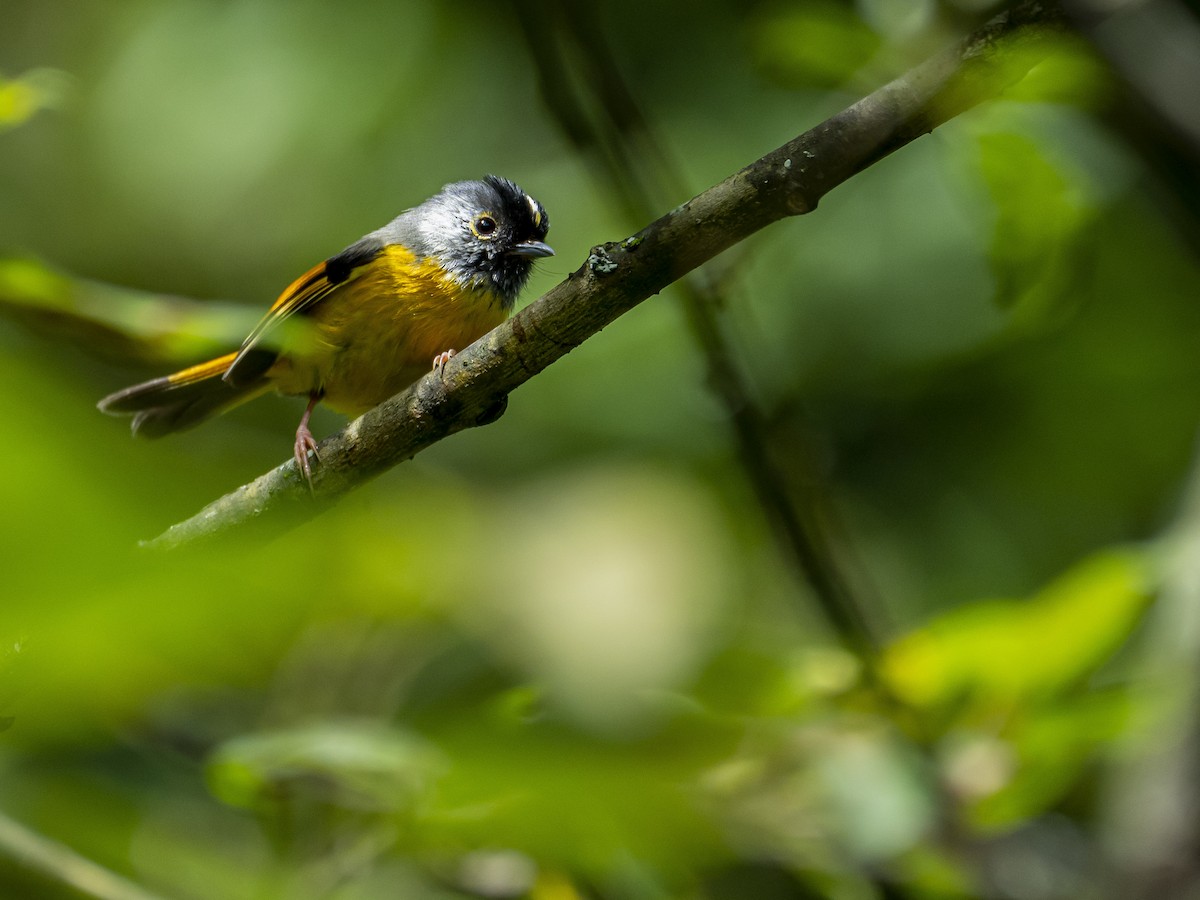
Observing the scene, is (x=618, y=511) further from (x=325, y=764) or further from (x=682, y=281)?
(x=325, y=764)

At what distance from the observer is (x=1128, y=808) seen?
9.45ft

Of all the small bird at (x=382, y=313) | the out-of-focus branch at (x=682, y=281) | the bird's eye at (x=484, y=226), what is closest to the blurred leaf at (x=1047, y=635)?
the out-of-focus branch at (x=682, y=281)

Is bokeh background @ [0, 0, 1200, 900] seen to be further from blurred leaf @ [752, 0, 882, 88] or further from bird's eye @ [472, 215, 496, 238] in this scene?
bird's eye @ [472, 215, 496, 238]

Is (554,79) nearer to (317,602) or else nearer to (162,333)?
(162,333)

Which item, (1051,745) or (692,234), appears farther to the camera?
(1051,745)

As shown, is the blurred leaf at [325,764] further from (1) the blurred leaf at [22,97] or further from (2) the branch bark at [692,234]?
(1) the blurred leaf at [22,97]

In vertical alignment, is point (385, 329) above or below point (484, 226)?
below

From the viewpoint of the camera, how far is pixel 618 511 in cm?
487

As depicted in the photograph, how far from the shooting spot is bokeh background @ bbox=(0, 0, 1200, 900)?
1028mm

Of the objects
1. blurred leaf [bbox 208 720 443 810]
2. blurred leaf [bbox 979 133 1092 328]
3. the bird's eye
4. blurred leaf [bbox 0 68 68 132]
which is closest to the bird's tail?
the bird's eye

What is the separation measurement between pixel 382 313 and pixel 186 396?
3.54 feet

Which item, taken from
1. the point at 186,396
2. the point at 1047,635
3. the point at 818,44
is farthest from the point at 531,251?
the point at 1047,635

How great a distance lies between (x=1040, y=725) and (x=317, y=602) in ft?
6.19

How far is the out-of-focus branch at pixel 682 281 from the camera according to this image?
2762 mm
